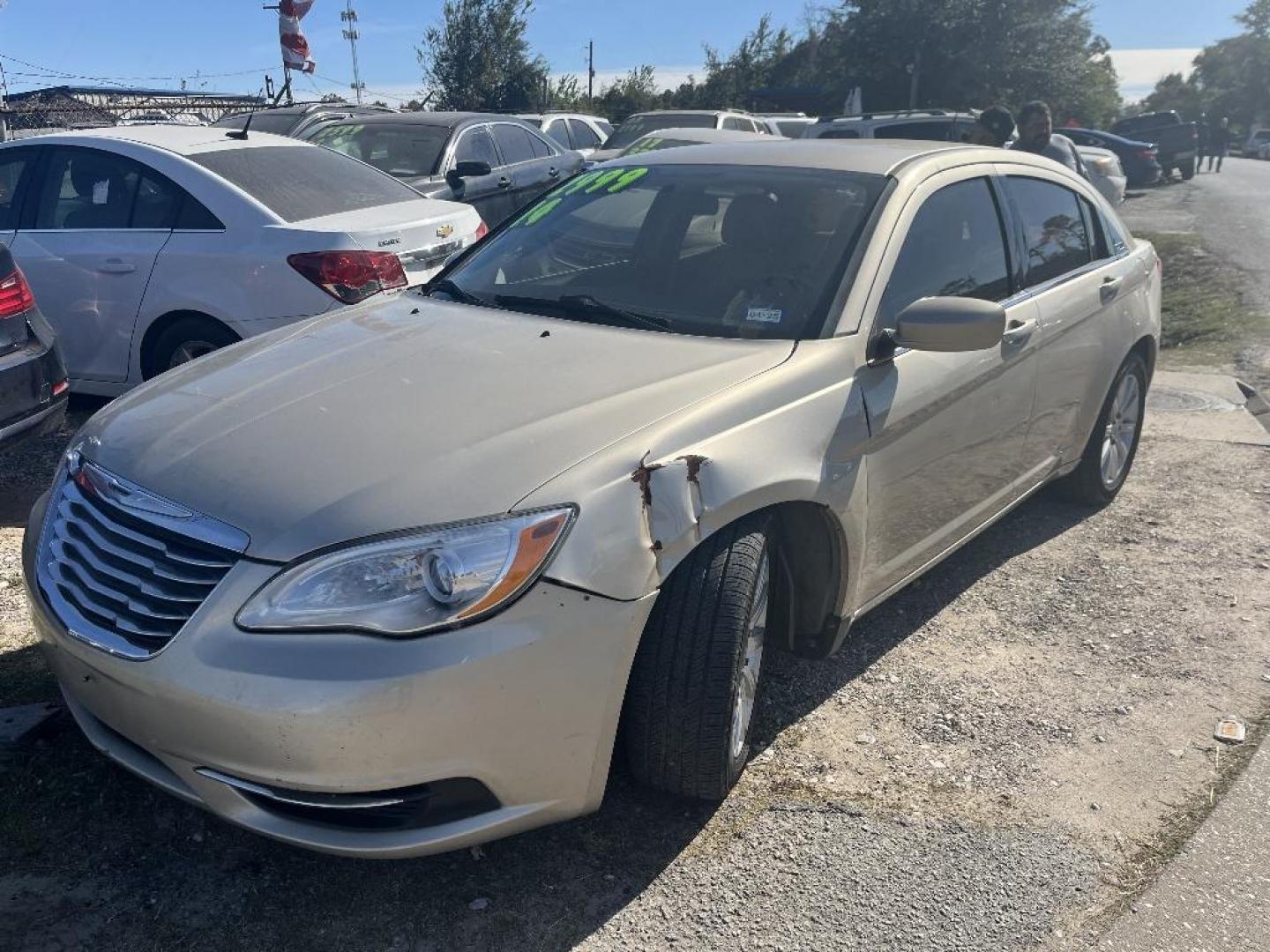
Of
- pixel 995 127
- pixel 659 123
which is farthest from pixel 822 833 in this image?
pixel 659 123

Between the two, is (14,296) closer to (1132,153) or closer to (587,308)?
(587,308)

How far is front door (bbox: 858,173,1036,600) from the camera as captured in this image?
325cm

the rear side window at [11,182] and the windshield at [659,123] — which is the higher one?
the windshield at [659,123]

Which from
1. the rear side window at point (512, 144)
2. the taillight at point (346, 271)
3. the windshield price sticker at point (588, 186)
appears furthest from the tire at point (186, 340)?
the rear side window at point (512, 144)

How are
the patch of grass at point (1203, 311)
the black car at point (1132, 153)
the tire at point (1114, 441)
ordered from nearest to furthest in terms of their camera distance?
the tire at point (1114, 441)
the patch of grass at point (1203, 311)
the black car at point (1132, 153)

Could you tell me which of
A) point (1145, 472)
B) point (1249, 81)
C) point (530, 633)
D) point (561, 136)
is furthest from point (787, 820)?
point (1249, 81)

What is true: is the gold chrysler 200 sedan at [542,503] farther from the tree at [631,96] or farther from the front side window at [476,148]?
the tree at [631,96]

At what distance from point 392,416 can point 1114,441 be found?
3.72 m

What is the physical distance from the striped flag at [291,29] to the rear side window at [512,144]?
29.3 ft

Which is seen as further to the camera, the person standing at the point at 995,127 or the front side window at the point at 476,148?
the front side window at the point at 476,148

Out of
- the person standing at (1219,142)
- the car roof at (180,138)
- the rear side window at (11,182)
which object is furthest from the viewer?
the person standing at (1219,142)

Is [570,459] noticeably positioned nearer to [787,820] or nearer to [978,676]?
[787,820]

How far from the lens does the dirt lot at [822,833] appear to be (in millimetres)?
2465

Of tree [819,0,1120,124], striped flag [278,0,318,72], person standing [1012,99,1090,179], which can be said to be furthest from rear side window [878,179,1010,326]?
tree [819,0,1120,124]
